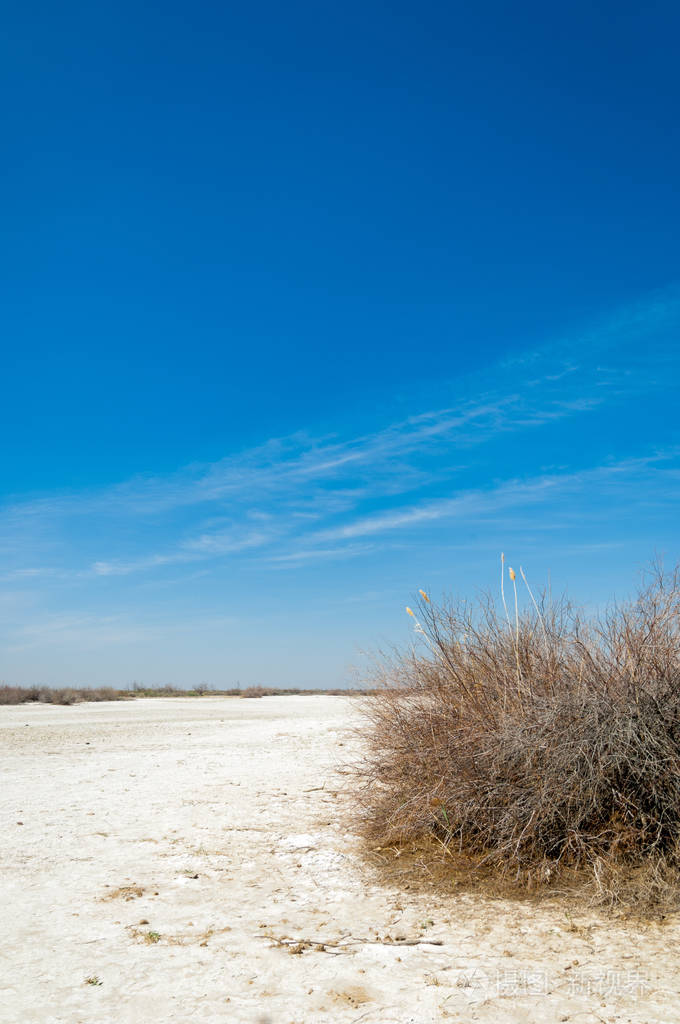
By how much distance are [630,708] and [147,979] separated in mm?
3635

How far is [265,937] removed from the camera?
4867mm

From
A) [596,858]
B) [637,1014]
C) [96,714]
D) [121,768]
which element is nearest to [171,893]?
[596,858]

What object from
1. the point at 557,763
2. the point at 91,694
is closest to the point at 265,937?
the point at 557,763

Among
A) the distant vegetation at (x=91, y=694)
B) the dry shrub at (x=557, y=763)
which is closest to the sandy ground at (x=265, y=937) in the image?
the dry shrub at (x=557, y=763)

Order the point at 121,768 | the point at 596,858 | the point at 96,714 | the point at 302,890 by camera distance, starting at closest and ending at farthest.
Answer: the point at 596,858, the point at 302,890, the point at 121,768, the point at 96,714

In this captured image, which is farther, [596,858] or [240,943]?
[596,858]

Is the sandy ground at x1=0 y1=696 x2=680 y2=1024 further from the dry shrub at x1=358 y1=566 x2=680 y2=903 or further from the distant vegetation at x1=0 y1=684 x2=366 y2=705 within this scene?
the distant vegetation at x1=0 y1=684 x2=366 y2=705

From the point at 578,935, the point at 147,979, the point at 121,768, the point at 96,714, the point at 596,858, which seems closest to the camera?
the point at 147,979

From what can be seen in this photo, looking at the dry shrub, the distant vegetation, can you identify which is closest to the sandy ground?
the dry shrub

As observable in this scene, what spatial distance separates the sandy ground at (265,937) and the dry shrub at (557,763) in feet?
1.55

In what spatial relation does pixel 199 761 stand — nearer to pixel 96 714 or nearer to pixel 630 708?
pixel 630 708

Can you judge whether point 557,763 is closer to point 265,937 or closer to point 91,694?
point 265,937

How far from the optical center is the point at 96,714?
26812 millimetres

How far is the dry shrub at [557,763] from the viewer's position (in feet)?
17.2
